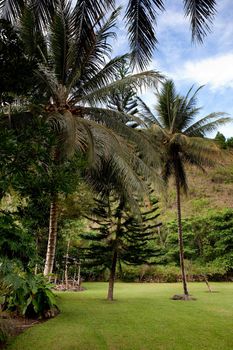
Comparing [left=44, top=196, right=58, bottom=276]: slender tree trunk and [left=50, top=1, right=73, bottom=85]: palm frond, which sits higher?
[left=50, top=1, right=73, bottom=85]: palm frond

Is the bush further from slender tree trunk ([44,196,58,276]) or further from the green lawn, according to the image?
slender tree trunk ([44,196,58,276])

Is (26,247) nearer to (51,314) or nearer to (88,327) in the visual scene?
(88,327)

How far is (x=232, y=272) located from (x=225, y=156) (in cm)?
1037

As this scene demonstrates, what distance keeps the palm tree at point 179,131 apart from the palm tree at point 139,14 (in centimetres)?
766

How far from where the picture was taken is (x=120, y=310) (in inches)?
299

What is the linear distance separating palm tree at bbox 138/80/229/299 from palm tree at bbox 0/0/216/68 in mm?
7658

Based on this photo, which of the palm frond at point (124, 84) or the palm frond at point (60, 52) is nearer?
the palm frond at point (124, 84)

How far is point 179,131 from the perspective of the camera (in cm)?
1191

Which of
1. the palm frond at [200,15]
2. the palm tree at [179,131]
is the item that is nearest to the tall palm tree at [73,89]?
the palm tree at [179,131]

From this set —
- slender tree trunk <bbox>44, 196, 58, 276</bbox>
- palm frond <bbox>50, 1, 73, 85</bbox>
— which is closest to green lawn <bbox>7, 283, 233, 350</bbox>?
slender tree trunk <bbox>44, 196, 58, 276</bbox>

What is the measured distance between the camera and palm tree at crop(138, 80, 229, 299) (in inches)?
439

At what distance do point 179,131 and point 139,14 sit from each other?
884 centimetres

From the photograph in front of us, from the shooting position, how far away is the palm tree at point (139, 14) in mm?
3049

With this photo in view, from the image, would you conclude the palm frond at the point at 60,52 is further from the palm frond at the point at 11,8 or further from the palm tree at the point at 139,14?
the palm tree at the point at 139,14
